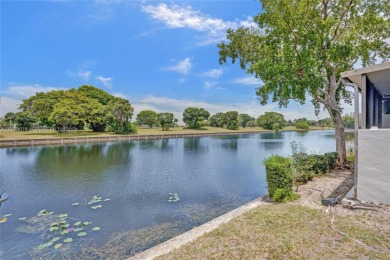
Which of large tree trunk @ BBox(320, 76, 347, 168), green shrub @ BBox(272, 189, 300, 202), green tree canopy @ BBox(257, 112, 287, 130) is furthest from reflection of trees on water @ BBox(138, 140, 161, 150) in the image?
green tree canopy @ BBox(257, 112, 287, 130)

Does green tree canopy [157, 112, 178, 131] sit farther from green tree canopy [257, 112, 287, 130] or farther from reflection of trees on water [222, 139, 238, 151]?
green tree canopy [257, 112, 287, 130]

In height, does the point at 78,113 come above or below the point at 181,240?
above

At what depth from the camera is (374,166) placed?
6344 mm

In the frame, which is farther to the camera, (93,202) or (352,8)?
(352,8)

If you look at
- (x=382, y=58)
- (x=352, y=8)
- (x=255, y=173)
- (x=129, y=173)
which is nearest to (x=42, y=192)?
(x=129, y=173)

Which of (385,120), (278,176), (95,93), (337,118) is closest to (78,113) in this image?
(95,93)

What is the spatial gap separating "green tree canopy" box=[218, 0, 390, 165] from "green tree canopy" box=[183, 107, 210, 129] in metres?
71.7

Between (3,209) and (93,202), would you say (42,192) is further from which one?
(93,202)

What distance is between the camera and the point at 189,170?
18078 millimetres

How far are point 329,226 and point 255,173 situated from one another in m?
11.3

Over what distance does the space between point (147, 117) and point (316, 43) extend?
238 feet

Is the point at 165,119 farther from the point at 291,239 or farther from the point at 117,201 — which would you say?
the point at 291,239

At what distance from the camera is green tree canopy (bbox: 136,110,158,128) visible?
8012 centimetres

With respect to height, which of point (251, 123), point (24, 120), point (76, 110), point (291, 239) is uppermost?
point (76, 110)
